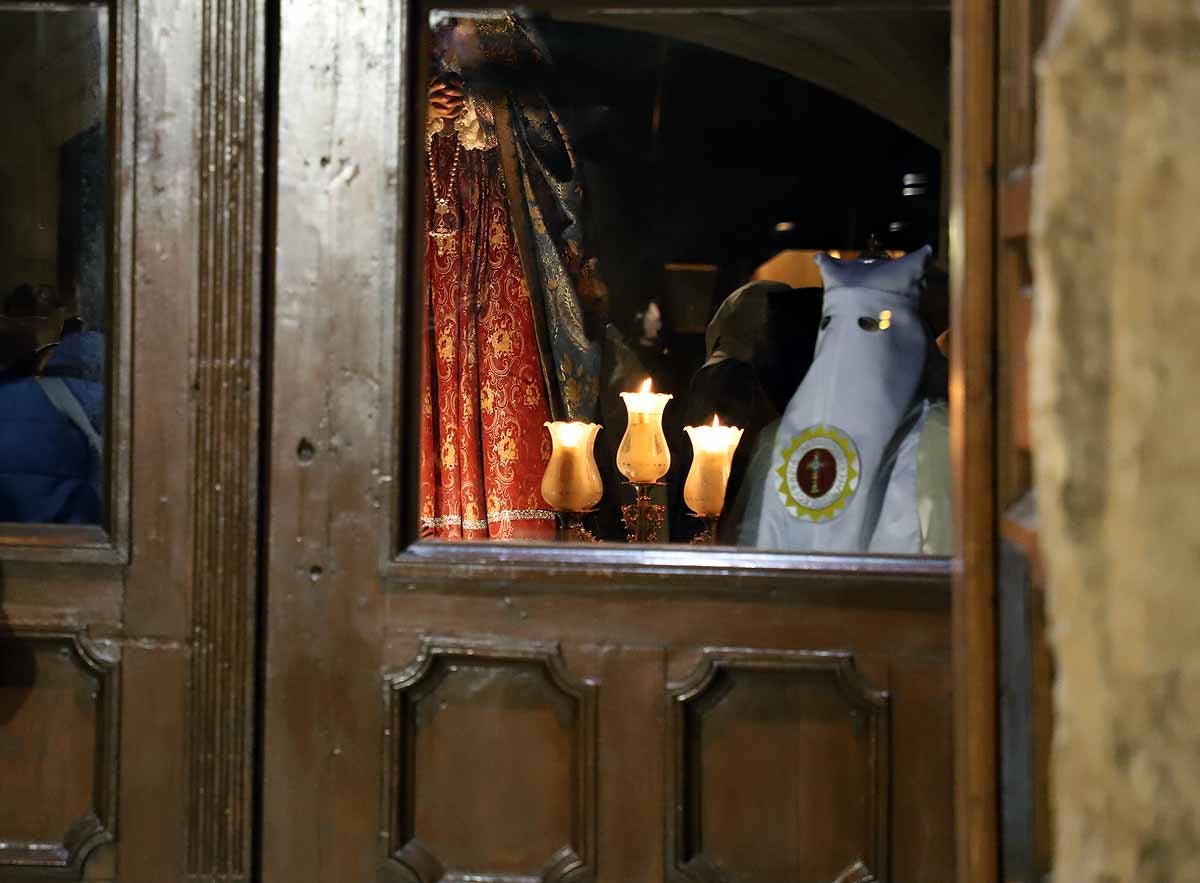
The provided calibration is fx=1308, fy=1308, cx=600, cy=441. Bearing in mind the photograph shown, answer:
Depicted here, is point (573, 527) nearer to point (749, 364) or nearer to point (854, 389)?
point (749, 364)

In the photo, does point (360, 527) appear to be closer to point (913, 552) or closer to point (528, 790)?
point (528, 790)

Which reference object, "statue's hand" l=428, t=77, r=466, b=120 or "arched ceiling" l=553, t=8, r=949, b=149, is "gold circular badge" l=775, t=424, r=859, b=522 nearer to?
"arched ceiling" l=553, t=8, r=949, b=149

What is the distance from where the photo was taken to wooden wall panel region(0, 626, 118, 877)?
2432 millimetres

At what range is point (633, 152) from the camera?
3.08 meters

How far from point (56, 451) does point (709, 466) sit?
1334 mm

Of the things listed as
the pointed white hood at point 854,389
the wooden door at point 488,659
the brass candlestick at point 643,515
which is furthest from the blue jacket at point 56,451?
the pointed white hood at point 854,389

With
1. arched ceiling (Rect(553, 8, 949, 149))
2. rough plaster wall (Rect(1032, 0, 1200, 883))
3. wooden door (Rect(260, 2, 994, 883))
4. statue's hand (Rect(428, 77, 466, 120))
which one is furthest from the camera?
statue's hand (Rect(428, 77, 466, 120))

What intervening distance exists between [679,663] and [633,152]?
51.7 inches

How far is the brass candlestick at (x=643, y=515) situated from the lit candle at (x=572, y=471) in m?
0.08

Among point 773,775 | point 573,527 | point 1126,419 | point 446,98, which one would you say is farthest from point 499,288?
point 1126,419

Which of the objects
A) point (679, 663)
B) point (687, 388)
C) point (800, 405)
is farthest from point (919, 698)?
point (687, 388)

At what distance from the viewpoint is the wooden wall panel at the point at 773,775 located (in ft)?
7.57

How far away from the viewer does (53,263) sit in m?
2.70

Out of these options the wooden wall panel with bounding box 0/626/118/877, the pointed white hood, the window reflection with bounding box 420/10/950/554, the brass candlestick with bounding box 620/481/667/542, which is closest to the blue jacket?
the wooden wall panel with bounding box 0/626/118/877
